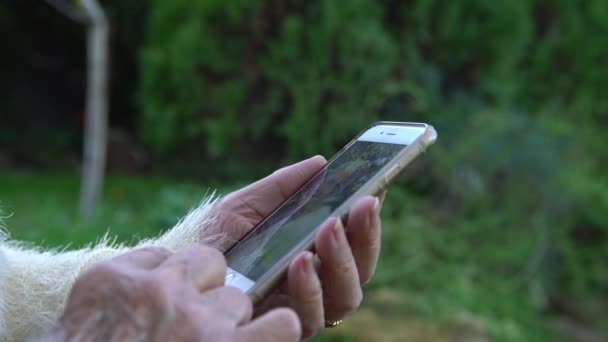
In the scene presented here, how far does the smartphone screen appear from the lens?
105 centimetres

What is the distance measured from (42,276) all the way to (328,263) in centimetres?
64

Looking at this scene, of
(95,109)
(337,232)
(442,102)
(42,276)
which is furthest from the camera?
(95,109)

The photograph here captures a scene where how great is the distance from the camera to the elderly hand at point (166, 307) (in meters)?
0.89

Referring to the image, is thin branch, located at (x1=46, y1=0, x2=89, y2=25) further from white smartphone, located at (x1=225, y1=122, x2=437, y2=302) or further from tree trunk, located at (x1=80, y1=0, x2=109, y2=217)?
white smartphone, located at (x1=225, y1=122, x2=437, y2=302)

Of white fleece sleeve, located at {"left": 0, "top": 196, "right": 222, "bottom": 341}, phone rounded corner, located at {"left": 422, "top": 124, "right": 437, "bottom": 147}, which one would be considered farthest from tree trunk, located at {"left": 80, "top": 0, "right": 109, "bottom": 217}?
phone rounded corner, located at {"left": 422, "top": 124, "right": 437, "bottom": 147}

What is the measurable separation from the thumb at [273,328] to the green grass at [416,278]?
225cm

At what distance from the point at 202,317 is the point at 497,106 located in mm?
4230

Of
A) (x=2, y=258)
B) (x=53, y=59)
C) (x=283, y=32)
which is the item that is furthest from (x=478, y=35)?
(x=53, y=59)

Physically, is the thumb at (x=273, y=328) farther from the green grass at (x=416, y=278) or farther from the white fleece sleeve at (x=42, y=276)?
the green grass at (x=416, y=278)

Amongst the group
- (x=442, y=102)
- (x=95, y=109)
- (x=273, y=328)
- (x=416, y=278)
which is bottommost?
(x=416, y=278)

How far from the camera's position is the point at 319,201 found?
3.69 feet

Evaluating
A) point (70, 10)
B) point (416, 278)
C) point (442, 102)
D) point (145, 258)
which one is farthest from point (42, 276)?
point (70, 10)

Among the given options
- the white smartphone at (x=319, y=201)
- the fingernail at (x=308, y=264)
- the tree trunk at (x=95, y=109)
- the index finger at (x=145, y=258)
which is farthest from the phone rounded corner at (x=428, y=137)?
the tree trunk at (x=95, y=109)

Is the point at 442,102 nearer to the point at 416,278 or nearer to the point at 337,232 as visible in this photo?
the point at 416,278
